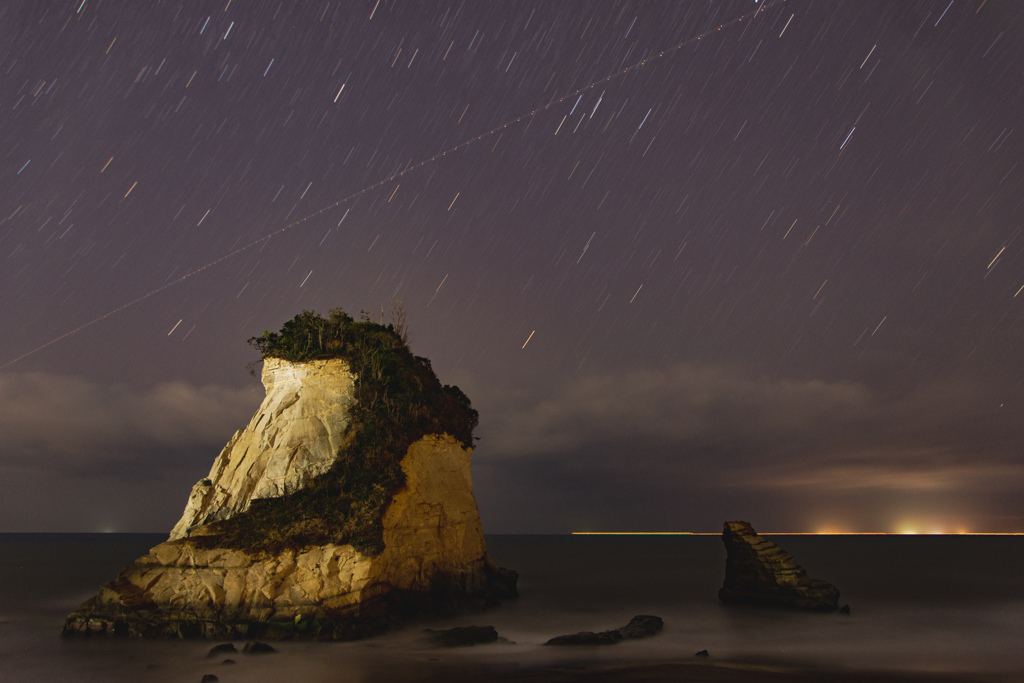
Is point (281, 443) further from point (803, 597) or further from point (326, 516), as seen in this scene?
point (803, 597)

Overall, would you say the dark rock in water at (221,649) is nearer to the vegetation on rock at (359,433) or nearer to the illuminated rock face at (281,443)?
the vegetation on rock at (359,433)

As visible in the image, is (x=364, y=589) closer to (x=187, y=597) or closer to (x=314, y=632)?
(x=314, y=632)

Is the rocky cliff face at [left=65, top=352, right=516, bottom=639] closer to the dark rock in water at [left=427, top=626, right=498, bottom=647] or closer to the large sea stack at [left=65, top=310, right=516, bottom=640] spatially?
the large sea stack at [left=65, top=310, right=516, bottom=640]

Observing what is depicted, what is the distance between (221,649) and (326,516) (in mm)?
4672

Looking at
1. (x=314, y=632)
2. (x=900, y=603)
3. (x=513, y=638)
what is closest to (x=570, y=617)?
(x=513, y=638)

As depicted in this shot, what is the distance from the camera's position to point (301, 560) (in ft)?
62.8

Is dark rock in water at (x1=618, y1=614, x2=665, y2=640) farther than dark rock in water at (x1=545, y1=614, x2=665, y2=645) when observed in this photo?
Yes

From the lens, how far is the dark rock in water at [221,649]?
56.3 ft

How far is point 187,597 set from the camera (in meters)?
19.1

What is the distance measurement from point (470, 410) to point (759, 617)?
Answer: 15367mm

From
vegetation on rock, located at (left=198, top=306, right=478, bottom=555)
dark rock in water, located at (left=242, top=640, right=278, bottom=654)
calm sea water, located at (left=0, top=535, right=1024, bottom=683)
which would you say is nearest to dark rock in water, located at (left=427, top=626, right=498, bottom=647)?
calm sea water, located at (left=0, top=535, right=1024, bottom=683)

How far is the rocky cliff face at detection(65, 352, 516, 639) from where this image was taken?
18906 millimetres

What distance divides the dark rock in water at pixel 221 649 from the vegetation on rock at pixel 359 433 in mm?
2710

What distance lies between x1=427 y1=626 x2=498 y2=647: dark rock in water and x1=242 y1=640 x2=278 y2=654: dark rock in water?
4.77 metres
